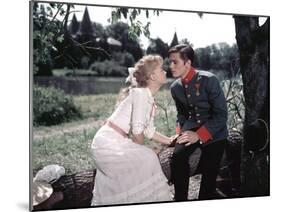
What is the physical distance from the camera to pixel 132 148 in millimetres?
5086

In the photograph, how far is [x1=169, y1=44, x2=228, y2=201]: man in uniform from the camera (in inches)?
208

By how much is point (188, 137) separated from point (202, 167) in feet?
1.06

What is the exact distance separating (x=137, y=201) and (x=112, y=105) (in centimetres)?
90

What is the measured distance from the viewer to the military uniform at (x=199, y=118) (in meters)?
5.28

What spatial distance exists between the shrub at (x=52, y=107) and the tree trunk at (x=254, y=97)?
1.71m

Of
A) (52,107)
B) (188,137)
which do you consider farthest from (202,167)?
(52,107)

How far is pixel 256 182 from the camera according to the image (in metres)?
5.71

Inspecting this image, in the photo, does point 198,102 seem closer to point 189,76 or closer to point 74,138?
point 189,76

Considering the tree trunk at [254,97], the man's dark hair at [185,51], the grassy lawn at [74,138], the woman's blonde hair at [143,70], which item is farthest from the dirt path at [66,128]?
the tree trunk at [254,97]

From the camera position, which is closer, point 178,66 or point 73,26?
point 73,26

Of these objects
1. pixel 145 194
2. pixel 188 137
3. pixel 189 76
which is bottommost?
pixel 145 194

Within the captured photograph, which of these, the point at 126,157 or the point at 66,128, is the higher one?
the point at 66,128

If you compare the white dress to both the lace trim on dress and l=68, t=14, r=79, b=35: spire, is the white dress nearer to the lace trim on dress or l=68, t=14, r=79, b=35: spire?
the lace trim on dress

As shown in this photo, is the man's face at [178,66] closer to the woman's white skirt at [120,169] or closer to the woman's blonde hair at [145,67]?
the woman's blonde hair at [145,67]
